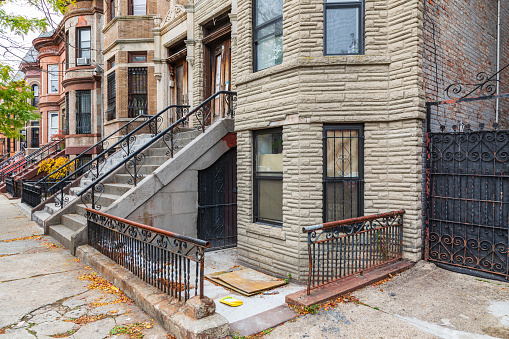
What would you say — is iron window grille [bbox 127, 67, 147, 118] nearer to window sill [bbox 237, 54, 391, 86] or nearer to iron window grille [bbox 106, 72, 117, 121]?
iron window grille [bbox 106, 72, 117, 121]

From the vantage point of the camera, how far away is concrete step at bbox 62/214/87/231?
26.6 feet

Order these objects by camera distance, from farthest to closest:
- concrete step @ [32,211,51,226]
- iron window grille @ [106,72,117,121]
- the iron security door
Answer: iron window grille @ [106,72,117,121] → concrete step @ [32,211,51,226] → the iron security door

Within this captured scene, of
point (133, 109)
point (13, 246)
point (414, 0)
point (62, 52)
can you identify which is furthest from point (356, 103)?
point (62, 52)

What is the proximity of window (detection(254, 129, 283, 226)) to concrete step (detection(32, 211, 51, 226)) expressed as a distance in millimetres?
6670

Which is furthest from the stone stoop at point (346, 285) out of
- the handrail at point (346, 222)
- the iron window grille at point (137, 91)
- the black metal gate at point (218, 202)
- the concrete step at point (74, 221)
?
the iron window grille at point (137, 91)

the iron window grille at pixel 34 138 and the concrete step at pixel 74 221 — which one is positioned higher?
the iron window grille at pixel 34 138

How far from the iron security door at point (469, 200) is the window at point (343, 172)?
121 cm

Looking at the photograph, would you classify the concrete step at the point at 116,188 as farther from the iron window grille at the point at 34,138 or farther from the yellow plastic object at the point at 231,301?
the iron window grille at the point at 34,138

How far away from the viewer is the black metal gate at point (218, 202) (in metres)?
8.12

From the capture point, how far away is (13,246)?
8.06m

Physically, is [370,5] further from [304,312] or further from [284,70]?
[304,312]

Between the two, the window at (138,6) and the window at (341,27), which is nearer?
the window at (341,27)

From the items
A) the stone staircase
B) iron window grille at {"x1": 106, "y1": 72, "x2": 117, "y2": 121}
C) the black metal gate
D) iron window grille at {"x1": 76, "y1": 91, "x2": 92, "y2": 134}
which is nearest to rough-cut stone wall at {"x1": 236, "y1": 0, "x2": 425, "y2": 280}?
the black metal gate

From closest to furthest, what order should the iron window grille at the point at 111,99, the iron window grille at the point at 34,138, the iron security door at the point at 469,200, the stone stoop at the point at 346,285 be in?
the stone stoop at the point at 346,285 → the iron security door at the point at 469,200 → the iron window grille at the point at 111,99 → the iron window grille at the point at 34,138
